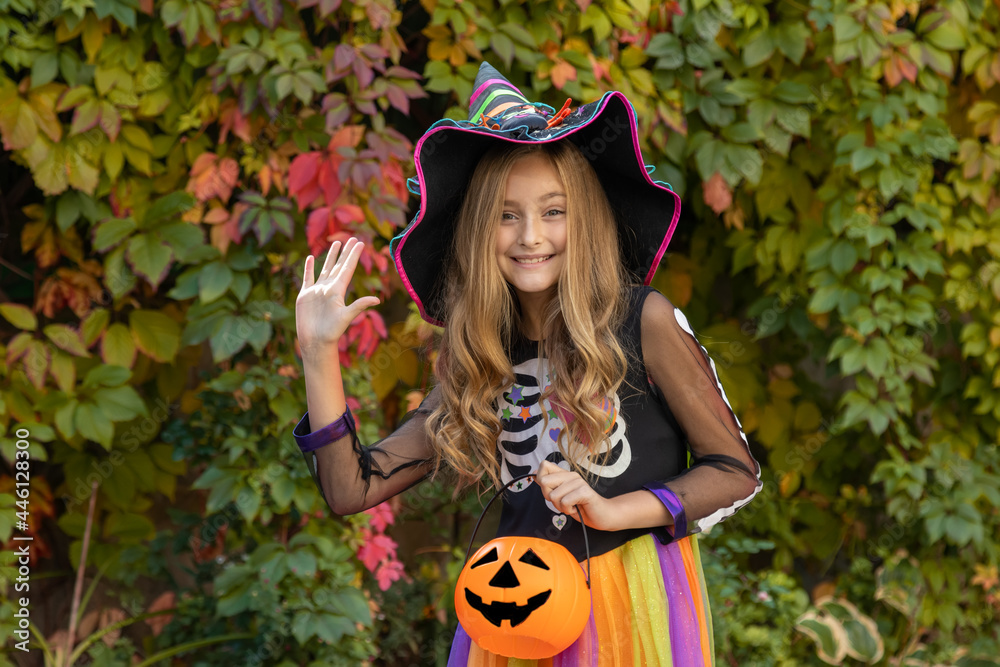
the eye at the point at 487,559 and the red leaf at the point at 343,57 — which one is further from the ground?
the red leaf at the point at 343,57

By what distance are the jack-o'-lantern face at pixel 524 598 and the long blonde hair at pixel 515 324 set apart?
0.20 metres

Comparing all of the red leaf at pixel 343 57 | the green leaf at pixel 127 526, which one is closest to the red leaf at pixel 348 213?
the red leaf at pixel 343 57

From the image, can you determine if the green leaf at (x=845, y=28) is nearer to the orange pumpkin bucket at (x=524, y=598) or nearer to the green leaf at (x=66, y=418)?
the orange pumpkin bucket at (x=524, y=598)

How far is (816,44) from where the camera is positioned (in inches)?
118

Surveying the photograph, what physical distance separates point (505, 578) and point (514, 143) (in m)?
0.71

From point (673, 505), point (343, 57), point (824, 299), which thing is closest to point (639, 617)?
point (673, 505)

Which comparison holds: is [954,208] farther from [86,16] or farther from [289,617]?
[86,16]

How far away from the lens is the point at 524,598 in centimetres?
135

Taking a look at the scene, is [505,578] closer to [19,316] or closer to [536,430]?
[536,430]

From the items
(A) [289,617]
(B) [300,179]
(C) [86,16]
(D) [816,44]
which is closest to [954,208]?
(D) [816,44]

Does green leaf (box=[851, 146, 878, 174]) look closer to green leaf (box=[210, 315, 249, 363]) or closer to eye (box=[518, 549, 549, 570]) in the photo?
green leaf (box=[210, 315, 249, 363])

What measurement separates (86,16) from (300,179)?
27.9 inches

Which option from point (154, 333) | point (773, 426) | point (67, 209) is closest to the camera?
point (67, 209)

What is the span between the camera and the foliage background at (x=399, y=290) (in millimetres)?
2508
